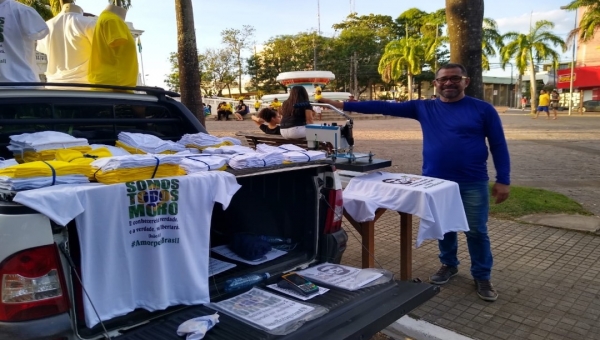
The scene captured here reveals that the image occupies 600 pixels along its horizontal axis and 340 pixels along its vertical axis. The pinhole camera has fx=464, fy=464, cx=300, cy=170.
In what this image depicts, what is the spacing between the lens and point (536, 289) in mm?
4270

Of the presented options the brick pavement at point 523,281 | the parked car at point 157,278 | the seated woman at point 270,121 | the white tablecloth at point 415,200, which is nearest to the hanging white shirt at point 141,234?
the parked car at point 157,278

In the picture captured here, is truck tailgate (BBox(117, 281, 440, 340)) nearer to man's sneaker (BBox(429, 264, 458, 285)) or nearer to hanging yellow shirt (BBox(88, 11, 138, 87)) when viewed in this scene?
man's sneaker (BBox(429, 264, 458, 285))

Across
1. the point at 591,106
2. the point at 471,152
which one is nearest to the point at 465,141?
the point at 471,152

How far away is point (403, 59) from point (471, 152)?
152ft

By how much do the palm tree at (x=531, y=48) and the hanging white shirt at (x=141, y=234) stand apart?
43033 millimetres

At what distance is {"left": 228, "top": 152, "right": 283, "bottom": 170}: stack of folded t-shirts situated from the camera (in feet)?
8.80

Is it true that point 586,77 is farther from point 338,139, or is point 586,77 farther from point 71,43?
point 71,43

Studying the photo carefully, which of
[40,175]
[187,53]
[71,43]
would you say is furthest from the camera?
[187,53]

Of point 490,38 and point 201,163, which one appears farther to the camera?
point 490,38

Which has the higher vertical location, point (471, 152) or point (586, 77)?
point (586, 77)

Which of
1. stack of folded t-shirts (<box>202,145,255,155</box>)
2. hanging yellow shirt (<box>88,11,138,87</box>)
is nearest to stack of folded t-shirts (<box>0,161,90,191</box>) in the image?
stack of folded t-shirts (<box>202,145,255,155</box>)

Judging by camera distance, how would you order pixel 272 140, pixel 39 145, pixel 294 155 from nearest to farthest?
1. pixel 39 145
2. pixel 294 155
3. pixel 272 140

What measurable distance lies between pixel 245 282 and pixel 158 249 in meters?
0.70

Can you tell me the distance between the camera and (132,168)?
2273mm
